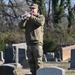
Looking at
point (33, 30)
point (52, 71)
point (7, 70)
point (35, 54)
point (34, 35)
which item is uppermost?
point (33, 30)

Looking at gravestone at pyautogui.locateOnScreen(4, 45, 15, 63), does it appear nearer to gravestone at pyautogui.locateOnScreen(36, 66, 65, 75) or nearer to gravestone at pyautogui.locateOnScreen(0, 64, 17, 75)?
gravestone at pyautogui.locateOnScreen(0, 64, 17, 75)

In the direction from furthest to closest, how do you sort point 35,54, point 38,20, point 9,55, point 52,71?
Result: point 9,55 → point 35,54 → point 38,20 → point 52,71

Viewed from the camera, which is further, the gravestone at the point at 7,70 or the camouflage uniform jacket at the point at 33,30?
the gravestone at the point at 7,70

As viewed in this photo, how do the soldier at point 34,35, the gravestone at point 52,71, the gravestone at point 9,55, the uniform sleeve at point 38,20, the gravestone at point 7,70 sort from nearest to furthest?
the gravestone at point 52,71 < the uniform sleeve at point 38,20 < the soldier at point 34,35 < the gravestone at point 7,70 < the gravestone at point 9,55

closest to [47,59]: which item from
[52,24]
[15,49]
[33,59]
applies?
[15,49]

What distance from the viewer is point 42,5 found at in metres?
44.5

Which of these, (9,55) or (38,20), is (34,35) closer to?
(38,20)

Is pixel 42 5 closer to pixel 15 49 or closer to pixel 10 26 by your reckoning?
pixel 10 26

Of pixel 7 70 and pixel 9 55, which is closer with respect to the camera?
pixel 7 70

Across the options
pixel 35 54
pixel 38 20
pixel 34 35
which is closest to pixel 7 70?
pixel 35 54

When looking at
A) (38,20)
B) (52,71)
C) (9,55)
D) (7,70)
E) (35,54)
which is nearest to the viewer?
(52,71)

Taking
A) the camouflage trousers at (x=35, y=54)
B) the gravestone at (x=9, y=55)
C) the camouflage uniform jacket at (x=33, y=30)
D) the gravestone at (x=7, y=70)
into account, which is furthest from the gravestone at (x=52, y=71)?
the gravestone at (x=9, y=55)

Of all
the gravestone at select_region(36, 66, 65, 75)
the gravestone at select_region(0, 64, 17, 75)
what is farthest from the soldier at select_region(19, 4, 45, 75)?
the gravestone at select_region(36, 66, 65, 75)

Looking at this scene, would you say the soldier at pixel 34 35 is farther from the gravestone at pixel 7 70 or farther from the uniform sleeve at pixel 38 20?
the gravestone at pixel 7 70
